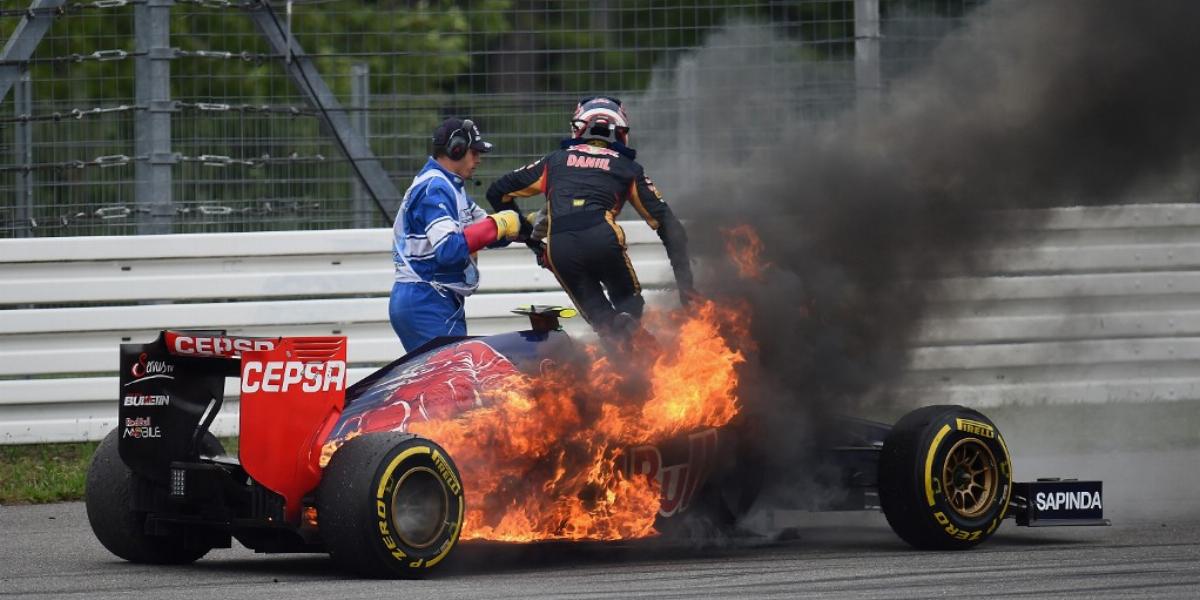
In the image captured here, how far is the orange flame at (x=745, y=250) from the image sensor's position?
352 inches

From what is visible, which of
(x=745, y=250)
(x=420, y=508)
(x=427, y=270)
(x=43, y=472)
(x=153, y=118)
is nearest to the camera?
(x=420, y=508)

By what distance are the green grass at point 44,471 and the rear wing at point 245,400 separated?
315 cm

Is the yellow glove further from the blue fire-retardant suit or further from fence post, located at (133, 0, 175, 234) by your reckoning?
fence post, located at (133, 0, 175, 234)

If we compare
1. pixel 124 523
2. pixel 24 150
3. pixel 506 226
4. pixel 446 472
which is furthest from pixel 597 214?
pixel 24 150

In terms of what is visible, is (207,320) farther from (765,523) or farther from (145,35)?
(765,523)

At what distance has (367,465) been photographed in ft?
24.3

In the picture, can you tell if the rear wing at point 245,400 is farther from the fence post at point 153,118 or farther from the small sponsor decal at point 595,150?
the fence post at point 153,118

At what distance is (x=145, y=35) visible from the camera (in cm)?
1211

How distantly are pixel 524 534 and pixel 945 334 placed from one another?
5166 mm

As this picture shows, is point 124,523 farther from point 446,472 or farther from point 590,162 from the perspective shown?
point 590,162

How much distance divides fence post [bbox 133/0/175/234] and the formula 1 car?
3.85 m

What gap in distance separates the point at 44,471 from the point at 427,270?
3.59 meters

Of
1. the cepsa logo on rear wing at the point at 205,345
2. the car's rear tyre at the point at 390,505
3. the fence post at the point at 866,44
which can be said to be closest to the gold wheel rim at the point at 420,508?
the car's rear tyre at the point at 390,505

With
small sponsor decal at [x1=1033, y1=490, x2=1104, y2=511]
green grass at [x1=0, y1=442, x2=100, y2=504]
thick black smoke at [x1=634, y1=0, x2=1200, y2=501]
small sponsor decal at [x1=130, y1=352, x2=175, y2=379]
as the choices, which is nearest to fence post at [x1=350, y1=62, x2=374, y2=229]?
green grass at [x1=0, y1=442, x2=100, y2=504]
